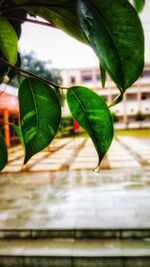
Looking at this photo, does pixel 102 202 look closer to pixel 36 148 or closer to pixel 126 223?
pixel 126 223

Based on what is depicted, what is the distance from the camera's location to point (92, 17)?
0.55 ft

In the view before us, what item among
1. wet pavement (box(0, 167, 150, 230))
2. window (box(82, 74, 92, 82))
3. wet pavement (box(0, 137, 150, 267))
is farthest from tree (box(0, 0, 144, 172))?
window (box(82, 74, 92, 82))

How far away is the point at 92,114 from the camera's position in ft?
0.90

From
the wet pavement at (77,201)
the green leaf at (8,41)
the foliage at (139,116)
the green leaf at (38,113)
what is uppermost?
the green leaf at (8,41)

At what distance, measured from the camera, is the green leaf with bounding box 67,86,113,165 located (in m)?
0.25

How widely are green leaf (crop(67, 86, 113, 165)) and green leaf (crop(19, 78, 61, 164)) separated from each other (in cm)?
2

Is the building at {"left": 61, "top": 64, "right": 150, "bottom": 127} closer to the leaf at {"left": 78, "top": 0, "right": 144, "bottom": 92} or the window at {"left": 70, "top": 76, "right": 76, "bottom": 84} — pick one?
the window at {"left": 70, "top": 76, "right": 76, "bottom": 84}

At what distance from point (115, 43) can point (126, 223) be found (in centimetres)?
324

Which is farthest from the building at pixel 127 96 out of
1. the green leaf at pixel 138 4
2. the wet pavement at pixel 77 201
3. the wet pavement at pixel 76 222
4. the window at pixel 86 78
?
the green leaf at pixel 138 4

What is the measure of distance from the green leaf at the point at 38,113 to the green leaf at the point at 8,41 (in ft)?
0.28

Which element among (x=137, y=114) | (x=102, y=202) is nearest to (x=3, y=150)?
(x=102, y=202)

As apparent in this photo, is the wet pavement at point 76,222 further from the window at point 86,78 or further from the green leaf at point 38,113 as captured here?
the window at point 86,78

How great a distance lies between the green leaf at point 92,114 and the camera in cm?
25

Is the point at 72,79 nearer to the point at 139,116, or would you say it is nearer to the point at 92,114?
the point at 139,116
